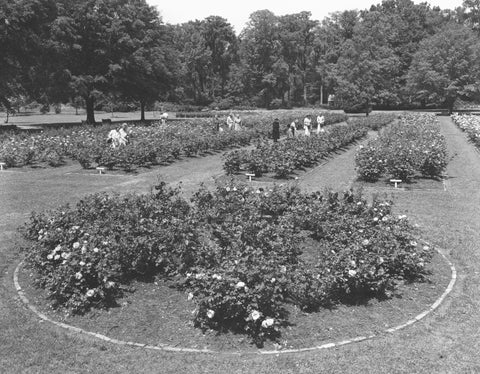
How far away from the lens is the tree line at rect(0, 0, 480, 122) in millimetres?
34000

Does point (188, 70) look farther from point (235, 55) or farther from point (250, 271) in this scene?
point (250, 271)

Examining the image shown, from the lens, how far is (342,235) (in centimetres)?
719

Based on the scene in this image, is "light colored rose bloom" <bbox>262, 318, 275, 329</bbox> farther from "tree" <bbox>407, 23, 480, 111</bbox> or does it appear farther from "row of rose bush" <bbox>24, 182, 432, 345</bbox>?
"tree" <bbox>407, 23, 480, 111</bbox>

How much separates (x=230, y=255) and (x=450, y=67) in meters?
56.1

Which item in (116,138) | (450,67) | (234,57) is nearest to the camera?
(116,138)

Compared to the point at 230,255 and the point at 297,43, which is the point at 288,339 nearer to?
the point at 230,255

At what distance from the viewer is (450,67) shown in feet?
180

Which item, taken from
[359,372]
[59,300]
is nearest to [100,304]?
[59,300]

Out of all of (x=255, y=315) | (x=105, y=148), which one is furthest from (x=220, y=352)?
(x=105, y=148)

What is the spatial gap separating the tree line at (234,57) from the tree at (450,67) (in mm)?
128

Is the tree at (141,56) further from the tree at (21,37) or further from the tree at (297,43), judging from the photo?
the tree at (297,43)

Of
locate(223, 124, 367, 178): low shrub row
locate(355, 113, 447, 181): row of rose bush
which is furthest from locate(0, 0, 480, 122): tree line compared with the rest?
locate(355, 113, 447, 181): row of rose bush

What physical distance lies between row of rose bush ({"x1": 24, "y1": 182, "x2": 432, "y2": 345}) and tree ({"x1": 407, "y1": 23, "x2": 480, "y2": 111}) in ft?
168

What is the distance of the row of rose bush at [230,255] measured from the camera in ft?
18.1
